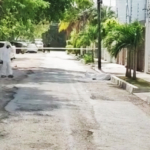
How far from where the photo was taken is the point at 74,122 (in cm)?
1054

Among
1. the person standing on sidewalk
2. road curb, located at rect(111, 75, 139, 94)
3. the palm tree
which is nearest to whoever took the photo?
road curb, located at rect(111, 75, 139, 94)

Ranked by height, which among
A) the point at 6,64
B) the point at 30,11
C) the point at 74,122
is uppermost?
the point at 30,11

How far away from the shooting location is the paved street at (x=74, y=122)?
27.5 ft

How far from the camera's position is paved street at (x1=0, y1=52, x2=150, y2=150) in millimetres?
8367

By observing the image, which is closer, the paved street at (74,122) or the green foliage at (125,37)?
the paved street at (74,122)

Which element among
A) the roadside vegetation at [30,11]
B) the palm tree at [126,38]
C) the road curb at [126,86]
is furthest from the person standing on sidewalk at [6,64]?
the road curb at [126,86]

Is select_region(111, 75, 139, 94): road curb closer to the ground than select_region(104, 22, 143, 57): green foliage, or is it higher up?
closer to the ground

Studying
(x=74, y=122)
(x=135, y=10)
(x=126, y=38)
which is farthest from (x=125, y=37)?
(x=135, y=10)

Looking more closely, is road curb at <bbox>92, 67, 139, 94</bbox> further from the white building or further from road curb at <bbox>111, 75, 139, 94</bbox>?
the white building

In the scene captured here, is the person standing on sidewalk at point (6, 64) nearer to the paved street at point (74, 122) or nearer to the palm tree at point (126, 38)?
the palm tree at point (126, 38)

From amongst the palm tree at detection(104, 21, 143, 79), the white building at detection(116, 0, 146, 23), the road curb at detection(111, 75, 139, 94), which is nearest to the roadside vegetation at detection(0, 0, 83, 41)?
the palm tree at detection(104, 21, 143, 79)

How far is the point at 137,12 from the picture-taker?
122 ft

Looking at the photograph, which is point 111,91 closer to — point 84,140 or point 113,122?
point 113,122

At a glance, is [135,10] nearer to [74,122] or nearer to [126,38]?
[126,38]
